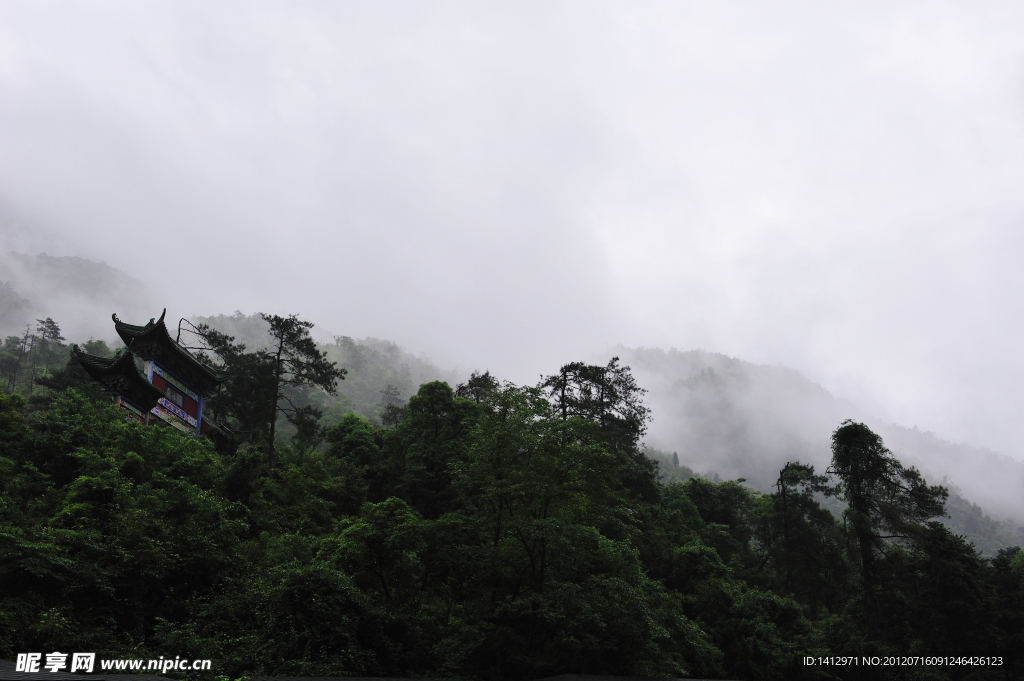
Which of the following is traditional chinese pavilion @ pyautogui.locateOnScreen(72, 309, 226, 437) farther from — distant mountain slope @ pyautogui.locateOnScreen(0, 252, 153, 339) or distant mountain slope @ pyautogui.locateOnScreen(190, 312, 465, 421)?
distant mountain slope @ pyautogui.locateOnScreen(0, 252, 153, 339)

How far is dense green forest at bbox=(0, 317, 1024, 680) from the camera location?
16094 millimetres

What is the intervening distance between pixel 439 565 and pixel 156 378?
22.3 m

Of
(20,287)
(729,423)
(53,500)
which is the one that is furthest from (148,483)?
(729,423)

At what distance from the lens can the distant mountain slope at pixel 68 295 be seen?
134250 millimetres

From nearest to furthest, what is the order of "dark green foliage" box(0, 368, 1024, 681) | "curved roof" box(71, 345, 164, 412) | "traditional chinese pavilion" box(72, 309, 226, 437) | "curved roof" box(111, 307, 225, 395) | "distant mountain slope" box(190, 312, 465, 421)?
"dark green foliage" box(0, 368, 1024, 681)
"curved roof" box(71, 345, 164, 412)
"traditional chinese pavilion" box(72, 309, 226, 437)
"curved roof" box(111, 307, 225, 395)
"distant mountain slope" box(190, 312, 465, 421)

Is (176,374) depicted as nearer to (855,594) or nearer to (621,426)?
(621,426)

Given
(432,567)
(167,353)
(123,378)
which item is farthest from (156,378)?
(432,567)

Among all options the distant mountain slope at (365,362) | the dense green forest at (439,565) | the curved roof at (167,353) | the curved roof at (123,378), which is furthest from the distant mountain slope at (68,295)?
the dense green forest at (439,565)

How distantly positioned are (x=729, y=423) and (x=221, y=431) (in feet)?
602

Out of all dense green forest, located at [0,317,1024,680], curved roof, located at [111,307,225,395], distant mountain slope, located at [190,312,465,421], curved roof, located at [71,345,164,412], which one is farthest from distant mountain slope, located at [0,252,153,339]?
dense green forest, located at [0,317,1024,680]

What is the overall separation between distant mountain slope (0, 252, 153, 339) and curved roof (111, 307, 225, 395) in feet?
410

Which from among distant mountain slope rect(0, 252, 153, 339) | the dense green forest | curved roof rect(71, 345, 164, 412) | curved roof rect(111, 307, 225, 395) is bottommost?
the dense green forest

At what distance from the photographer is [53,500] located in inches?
808

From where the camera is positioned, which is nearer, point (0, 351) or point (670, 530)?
point (670, 530)
